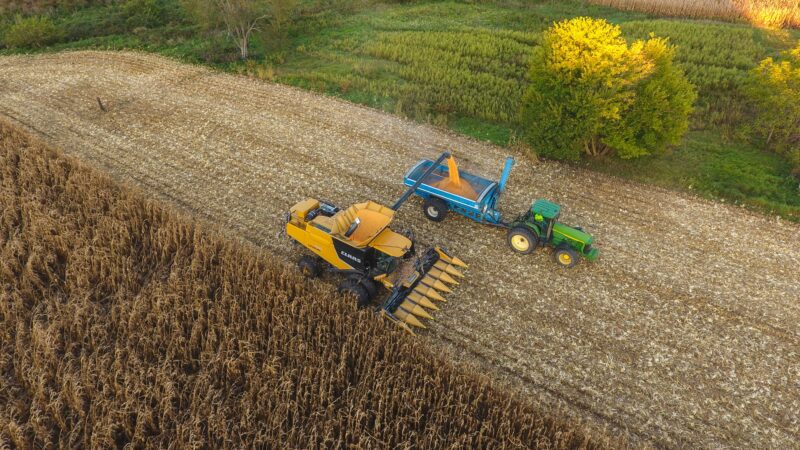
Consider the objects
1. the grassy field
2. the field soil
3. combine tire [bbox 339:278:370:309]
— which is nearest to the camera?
the field soil

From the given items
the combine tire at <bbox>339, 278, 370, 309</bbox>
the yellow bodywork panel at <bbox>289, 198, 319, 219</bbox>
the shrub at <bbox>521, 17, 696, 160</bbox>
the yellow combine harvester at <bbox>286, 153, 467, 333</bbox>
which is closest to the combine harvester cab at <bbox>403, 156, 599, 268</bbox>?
the yellow combine harvester at <bbox>286, 153, 467, 333</bbox>

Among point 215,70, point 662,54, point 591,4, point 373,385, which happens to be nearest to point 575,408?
point 373,385

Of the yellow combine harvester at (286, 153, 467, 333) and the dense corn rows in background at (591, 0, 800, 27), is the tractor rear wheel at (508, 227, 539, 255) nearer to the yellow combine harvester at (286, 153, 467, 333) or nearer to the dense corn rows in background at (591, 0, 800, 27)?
the yellow combine harvester at (286, 153, 467, 333)

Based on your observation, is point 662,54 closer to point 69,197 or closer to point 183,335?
point 183,335

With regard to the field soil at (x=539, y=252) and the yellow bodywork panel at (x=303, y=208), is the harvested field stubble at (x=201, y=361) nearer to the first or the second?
the yellow bodywork panel at (x=303, y=208)

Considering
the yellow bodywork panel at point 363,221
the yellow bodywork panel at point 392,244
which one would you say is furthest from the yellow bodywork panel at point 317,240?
the yellow bodywork panel at point 392,244

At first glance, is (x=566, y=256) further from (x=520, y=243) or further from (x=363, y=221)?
(x=363, y=221)

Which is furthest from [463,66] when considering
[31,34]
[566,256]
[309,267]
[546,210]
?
[31,34]
